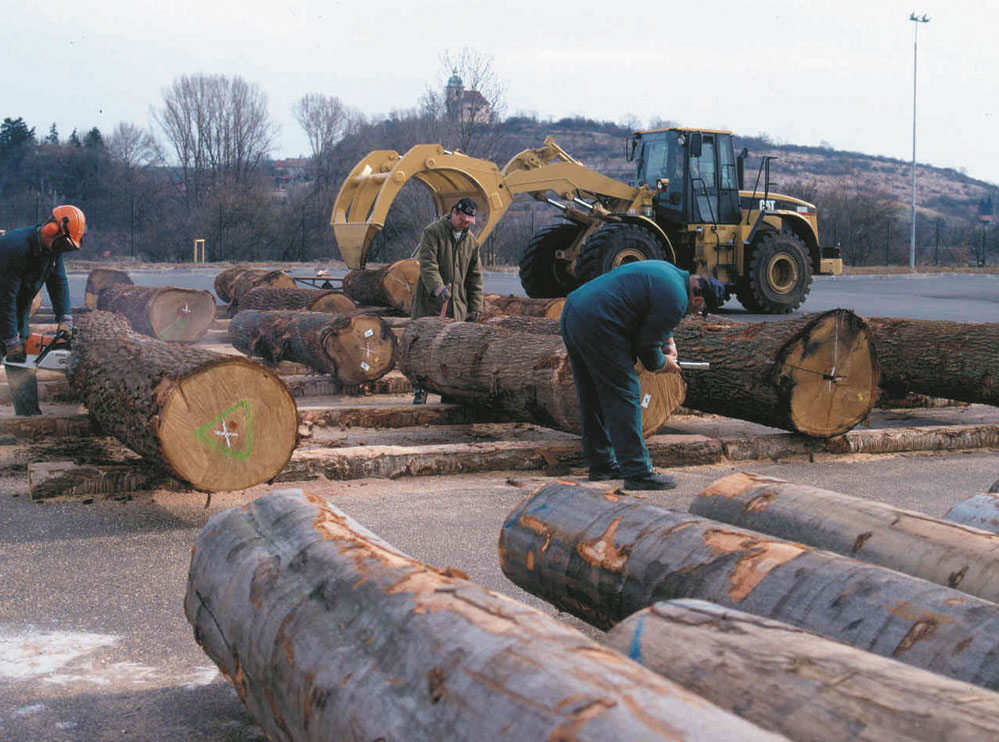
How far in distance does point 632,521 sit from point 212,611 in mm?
1308

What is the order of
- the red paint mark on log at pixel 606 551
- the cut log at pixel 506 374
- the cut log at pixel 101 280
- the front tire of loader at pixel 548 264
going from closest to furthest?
1. the red paint mark on log at pixel 606 551
2. the cut log at pixel 506 374
3. the front tire of loader at pixel 548 264
4. the cut log at pixel 101 280

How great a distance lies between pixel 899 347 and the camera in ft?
28.4

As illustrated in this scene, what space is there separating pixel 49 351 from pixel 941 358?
268 inches

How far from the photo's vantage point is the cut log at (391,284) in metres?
14.2

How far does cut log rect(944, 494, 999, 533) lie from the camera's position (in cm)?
370

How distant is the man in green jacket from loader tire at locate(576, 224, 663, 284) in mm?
5473

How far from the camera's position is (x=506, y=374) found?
23.6 feet

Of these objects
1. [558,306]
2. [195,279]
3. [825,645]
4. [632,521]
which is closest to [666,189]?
[558,306]

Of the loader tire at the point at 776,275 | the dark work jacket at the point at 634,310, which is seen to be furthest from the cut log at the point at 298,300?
the dark work jacket at the point at 634,310

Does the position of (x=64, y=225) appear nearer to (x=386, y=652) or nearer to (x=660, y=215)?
(x=386, y=652)

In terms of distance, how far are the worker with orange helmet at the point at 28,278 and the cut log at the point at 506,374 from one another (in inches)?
102

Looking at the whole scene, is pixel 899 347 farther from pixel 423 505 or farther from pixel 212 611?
pixel 212 611

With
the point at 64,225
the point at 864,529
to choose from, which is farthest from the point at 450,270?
the point at 864,529

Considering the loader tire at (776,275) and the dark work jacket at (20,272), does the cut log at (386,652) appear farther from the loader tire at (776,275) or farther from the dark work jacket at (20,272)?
the loader tire at (776,275)
